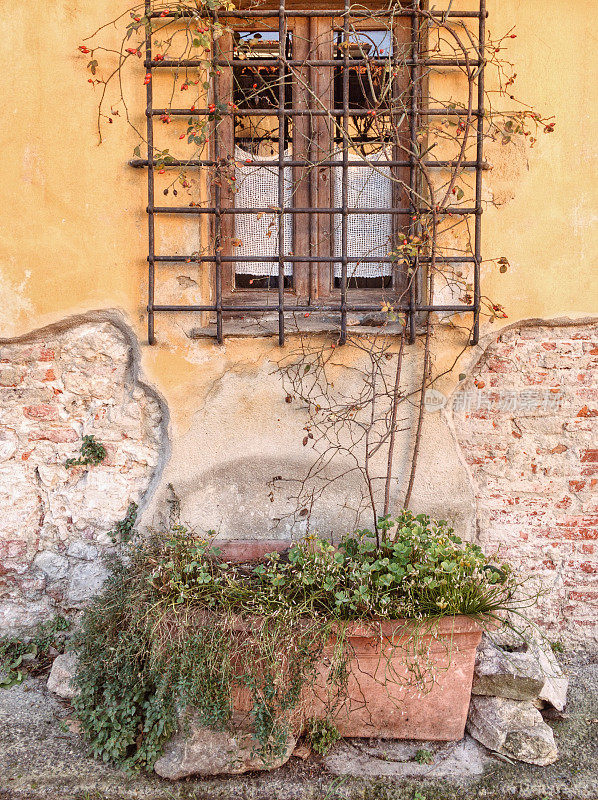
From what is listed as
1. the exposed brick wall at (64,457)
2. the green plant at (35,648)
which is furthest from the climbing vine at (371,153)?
the green plant at (35,648)

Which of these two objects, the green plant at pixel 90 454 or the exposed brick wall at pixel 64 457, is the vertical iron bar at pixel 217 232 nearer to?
the exposed brick wall at pixel 64 457

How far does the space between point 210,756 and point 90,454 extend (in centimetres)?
144

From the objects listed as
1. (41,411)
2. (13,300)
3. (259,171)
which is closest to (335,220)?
(259,171)

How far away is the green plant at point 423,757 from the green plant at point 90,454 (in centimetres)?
188

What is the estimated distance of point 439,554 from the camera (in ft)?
7.77

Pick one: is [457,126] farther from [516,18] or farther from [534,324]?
[534,324]

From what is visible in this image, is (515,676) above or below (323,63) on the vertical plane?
below

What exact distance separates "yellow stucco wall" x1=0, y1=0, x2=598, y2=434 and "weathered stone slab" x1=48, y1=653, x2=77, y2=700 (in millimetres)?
1159

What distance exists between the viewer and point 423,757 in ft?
7.64

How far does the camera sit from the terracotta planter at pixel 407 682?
2312mm

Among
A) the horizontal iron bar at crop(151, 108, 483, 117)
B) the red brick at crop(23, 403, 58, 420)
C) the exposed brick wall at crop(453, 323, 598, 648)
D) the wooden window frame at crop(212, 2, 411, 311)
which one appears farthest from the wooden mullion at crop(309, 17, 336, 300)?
the red brick at crop(23, 403, 58, 420)

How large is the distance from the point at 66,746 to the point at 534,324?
2.70 m

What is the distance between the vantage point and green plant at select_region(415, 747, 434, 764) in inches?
91.6

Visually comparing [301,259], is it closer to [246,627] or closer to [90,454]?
[90,454]
